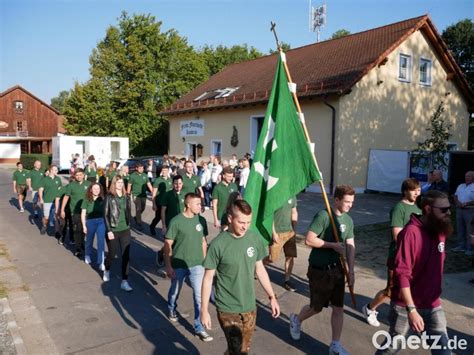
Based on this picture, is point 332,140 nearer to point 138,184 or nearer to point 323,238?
point 138,184

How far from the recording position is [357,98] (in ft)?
59.7

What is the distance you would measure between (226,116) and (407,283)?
2086 centimetres

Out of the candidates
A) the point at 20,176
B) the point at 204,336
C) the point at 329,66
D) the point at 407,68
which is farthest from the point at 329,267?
the point at 407,68

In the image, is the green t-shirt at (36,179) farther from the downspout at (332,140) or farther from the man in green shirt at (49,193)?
the downspout at (332,140)

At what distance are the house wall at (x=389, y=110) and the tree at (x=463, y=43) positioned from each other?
11.0 metres

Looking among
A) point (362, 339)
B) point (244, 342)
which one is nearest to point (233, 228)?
point (244, 342)

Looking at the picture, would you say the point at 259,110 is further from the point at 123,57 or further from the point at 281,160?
the point at 123,57

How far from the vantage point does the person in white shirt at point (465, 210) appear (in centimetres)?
852

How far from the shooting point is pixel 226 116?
2369 cm

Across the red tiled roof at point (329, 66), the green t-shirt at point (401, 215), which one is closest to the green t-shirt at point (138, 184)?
the green t-shirt at point (401, 215)

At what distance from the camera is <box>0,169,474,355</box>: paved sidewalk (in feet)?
15.7

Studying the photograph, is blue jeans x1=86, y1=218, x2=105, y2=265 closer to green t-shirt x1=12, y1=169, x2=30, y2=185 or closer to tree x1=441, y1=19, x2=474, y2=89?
green t-shirt x1=12, y1=169, x2=30, y2=185

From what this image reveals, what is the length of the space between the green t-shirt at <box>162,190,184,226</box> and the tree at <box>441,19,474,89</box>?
97.6 ft

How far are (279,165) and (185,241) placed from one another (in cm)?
149
